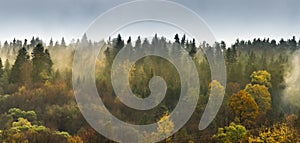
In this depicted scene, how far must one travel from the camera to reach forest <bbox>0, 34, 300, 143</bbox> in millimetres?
32094

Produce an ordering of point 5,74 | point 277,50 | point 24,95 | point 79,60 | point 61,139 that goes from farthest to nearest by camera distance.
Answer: point 277,50
point 5,74
point 24,95
point 79,60
point 61,139

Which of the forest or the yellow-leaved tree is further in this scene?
the yellow-leaved tree

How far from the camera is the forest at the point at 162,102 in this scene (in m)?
32.1

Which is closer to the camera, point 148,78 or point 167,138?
point 167,138

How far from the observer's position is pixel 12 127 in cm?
3466

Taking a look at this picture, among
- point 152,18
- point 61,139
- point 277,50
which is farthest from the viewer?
point 277,50

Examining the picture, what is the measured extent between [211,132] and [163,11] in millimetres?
15791

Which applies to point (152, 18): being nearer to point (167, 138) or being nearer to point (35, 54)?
point (167, 138)

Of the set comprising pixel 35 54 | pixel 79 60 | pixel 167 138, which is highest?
pixel 35 54

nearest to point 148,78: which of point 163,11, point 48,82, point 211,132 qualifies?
point 48,82

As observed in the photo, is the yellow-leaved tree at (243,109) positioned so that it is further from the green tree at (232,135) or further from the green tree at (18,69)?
the green tree at (18,69)

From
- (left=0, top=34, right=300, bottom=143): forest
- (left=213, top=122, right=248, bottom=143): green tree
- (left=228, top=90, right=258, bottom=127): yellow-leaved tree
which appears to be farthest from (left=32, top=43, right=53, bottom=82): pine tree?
(left=213, top=122, right=248, bottom=143): green tree

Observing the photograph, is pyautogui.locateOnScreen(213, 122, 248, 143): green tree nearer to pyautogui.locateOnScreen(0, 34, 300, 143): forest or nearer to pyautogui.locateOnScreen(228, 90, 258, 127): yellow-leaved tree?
pyautogui.locateOnScreen(0, 34, 300, 143): forest

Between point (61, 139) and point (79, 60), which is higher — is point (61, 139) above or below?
below
